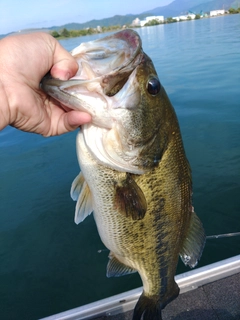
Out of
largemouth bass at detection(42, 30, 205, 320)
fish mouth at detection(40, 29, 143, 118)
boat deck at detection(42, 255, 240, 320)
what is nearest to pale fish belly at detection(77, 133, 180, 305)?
largemouth bass at detection(42, 30, 205, 320)

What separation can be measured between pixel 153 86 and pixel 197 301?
217cm

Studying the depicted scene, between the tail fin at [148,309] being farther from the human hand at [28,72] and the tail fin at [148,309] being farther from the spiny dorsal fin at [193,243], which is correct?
the human hand at [28,72]

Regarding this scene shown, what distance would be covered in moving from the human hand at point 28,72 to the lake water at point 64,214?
9.60 ft

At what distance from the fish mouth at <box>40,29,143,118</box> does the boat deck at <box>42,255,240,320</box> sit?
1.90 m

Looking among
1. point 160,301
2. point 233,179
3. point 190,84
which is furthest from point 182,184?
point 190,84

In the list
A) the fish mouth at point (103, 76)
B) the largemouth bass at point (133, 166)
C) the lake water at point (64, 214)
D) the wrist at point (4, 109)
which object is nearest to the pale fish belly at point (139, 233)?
the largemouth bass at point (133, 166)

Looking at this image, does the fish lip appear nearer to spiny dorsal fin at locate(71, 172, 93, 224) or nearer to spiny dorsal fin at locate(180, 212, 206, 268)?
spiny dorsal fin at locate(71, 172, 93, 224)

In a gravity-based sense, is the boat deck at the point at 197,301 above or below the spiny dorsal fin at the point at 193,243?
below

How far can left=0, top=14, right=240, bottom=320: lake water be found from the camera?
400 cm

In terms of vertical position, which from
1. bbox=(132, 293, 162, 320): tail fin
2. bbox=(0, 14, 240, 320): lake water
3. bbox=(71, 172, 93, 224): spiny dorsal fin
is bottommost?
bbox=(0, 14, 240, 320): lake water

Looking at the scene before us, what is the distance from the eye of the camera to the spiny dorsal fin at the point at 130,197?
5.71ft

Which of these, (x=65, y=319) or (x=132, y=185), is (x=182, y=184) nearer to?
(x=132, y=185)

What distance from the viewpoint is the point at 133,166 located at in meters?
1.71

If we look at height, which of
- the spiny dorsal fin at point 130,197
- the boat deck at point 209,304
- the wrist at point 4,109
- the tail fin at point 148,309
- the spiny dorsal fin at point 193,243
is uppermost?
the wrist at point 4,109
